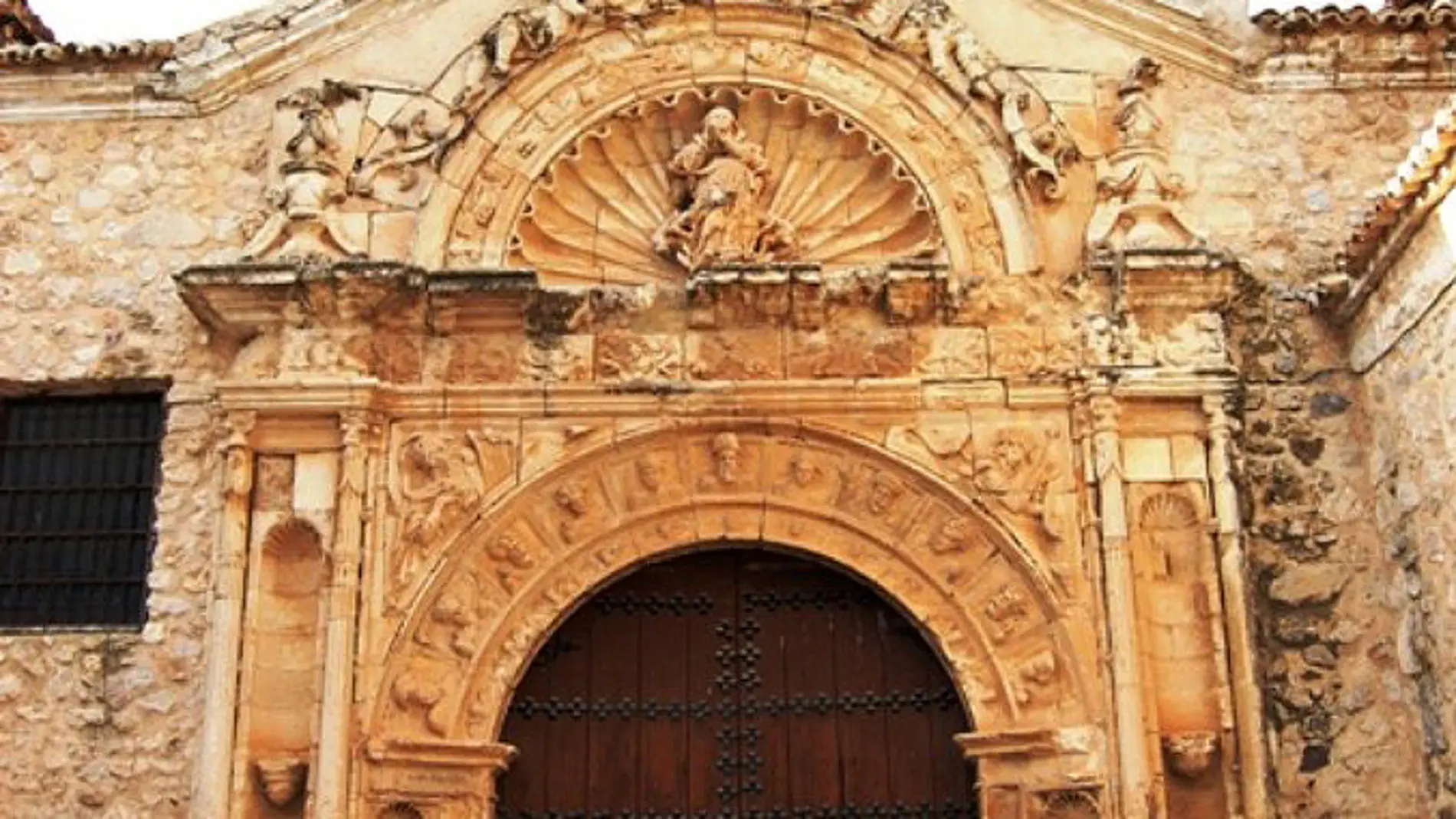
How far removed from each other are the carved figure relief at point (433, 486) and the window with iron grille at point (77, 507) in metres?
1.12

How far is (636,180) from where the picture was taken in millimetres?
7719

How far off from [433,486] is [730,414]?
49.5 inches

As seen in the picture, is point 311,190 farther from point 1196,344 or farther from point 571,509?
point 1196,344

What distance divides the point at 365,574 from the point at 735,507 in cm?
153

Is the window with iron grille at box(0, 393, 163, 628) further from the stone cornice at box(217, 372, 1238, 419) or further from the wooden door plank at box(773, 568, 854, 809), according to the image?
the wooden door plank at box(773, 568, 854, 809)

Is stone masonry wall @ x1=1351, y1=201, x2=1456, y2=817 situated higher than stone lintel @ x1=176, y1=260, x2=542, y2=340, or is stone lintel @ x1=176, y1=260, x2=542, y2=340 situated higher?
stone lintel @ x1=176, y1=260, x2=542, y2=340

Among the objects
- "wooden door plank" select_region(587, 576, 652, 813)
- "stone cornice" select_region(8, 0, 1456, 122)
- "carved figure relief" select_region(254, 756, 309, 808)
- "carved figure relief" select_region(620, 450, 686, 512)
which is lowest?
"carved figure relief" select_region(254, 756, 309, 808)

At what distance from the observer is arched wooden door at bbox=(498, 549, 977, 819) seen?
6.84m

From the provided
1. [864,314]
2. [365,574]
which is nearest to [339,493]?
[365,574]

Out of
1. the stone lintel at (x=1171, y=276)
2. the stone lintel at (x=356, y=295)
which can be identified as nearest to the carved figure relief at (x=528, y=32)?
the stone lintel at (x=356, y=295)

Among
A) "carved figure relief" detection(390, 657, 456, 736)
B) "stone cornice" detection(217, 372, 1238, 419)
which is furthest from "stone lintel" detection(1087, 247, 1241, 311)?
"carved figure relief" detection(390, 657, 456, 736)

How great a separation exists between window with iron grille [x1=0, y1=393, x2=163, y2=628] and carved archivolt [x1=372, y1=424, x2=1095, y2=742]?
137 centimetres

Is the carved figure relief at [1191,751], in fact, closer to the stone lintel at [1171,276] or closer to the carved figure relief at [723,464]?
the stone lintel at [1171,276]

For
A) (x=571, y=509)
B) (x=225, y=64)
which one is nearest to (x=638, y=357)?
(x=571, y=509)
